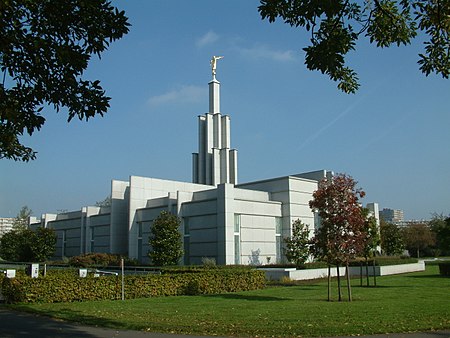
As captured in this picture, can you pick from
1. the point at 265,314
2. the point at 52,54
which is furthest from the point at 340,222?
the point at 52,54

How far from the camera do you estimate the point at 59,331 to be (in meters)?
11.6

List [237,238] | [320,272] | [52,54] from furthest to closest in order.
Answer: [237,238] < [320,272] < [52,54]

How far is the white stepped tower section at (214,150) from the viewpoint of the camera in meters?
60.1

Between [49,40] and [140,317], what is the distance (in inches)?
360

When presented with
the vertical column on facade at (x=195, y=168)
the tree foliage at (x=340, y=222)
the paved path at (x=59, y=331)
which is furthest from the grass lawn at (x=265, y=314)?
the vertical column on facade at (x=195, y=168)

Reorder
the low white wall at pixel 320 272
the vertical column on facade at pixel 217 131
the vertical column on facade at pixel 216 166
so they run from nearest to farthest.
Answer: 1. the low white wall at pixel 320 272
2. the vertical column on facade at pixel 216 166
3. the vertical column on facade at pixel 217 131

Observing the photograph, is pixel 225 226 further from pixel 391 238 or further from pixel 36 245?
pixel 36 245

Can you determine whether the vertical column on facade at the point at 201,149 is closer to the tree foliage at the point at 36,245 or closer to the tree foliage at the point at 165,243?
the tree foliage at the point at 36,245

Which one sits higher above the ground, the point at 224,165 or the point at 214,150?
the point at 214,150

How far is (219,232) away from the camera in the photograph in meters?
40.2

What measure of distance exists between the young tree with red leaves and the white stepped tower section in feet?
131

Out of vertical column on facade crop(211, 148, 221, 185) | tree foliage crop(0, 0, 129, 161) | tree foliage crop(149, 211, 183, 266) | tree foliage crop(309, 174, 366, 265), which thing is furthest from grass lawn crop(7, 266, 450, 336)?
vertical column on facade crop(211, 148, 221, 185)

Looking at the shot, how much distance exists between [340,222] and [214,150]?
4152 cm

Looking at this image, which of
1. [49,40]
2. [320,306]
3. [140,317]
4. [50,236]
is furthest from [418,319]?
[50,236]
